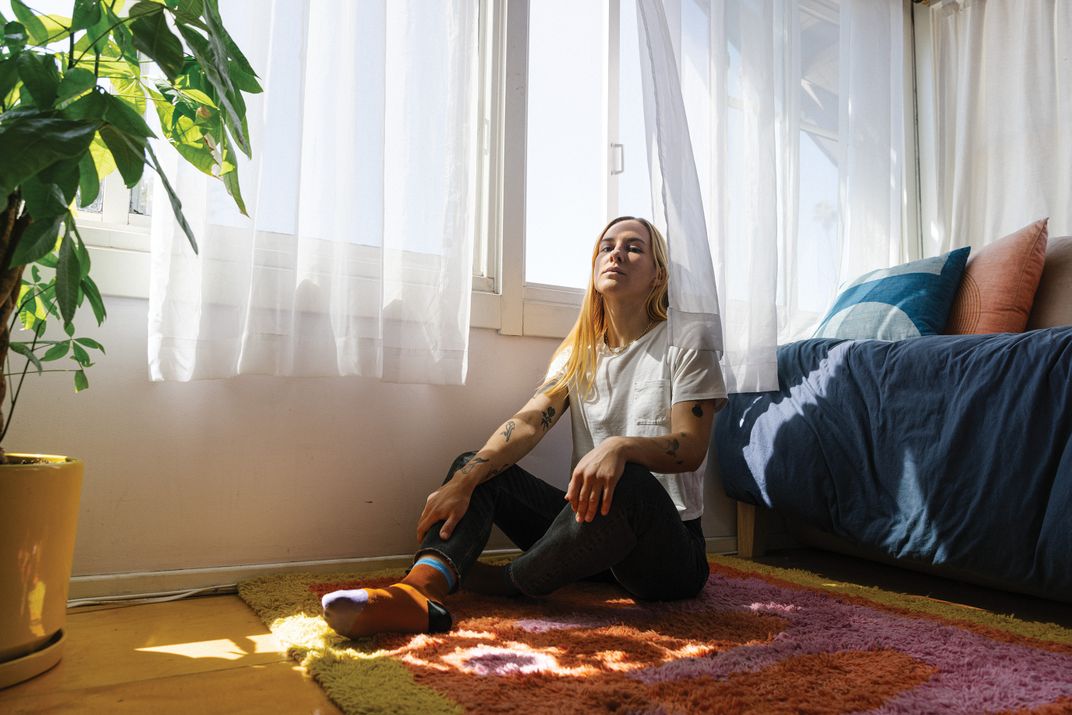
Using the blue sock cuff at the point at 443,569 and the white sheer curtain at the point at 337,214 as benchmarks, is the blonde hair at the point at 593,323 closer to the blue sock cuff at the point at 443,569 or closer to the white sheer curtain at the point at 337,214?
the white sheer curtain at the point at 337,214

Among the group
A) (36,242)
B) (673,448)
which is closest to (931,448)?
(673,448)

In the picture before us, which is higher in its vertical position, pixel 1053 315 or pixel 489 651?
pixel 1053 315

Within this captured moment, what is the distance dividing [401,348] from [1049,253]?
178 centimetres

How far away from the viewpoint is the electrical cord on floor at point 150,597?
4.49 feet

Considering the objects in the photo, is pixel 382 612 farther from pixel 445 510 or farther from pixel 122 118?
pixel 122 118

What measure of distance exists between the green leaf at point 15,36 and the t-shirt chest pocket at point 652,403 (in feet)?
3.87

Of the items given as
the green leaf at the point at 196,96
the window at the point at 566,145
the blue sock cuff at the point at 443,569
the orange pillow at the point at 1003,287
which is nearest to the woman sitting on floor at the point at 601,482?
the blue sock cuff at the point at 443,569

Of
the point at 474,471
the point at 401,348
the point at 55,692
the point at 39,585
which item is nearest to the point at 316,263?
the point at 401,348

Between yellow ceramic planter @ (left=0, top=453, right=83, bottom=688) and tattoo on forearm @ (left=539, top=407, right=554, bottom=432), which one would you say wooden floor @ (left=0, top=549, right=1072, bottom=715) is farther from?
tattoo on forearm @ (left=539, top=407, right=554, bottom=432)

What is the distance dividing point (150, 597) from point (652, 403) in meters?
1.06

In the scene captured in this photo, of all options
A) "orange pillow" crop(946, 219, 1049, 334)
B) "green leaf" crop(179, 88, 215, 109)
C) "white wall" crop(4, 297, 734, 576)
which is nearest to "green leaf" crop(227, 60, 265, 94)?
"green leaf" crop(179, 88, 215, 109)

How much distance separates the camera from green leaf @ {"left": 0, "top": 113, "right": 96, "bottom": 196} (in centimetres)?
66

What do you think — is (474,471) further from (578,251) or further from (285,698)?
(578,251)

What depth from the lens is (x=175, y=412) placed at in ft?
4.88
